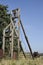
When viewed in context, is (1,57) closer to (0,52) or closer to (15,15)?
(0,52)

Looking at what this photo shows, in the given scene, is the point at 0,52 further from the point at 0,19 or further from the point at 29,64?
the point at 0,19

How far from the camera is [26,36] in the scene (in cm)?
2380

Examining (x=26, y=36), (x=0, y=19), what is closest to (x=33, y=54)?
(x=26, y=36)

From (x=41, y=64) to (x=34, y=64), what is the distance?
0.74 meters

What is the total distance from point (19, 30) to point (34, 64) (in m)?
7.82

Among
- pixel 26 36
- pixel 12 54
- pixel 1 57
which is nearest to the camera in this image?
pixel 1 57

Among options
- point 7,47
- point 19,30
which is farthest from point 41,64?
point 7,47

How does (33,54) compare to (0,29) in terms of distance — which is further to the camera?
(0,29)

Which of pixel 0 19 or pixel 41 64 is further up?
pixel 0 19

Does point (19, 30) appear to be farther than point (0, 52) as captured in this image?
Yes

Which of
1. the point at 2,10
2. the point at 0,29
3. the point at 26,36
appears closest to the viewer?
the point at 26,36


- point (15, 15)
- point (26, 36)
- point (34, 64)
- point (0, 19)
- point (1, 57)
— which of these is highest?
point (0, 19)

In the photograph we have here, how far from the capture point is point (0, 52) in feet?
69.1

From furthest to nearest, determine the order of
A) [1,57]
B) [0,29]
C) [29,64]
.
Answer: [0,29]
[1,57]
[29,64]
